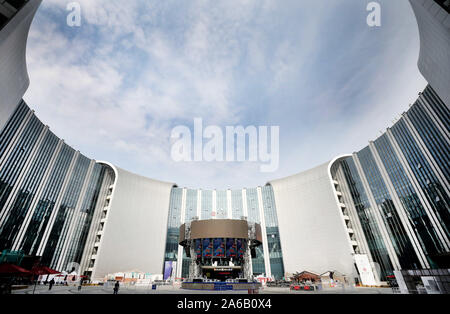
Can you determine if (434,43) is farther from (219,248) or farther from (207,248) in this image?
(207,248)

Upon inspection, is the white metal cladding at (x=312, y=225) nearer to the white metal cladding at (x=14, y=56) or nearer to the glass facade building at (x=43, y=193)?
the glass facade building at (x=43, y=193)

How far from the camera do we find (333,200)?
62.7 metres

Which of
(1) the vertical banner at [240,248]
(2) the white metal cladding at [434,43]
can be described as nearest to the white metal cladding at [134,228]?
(1) the vertical banner at [240,248]

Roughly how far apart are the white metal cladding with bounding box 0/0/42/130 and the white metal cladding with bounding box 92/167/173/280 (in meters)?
47.2

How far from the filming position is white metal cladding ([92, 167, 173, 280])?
61844 millimetres

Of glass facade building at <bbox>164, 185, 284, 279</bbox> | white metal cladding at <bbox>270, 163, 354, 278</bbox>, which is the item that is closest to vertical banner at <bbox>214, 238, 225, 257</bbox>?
glass facade building at <bbox>164, 185, 284, 279</bbox>

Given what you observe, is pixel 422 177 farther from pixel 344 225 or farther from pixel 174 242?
pixel 174 242

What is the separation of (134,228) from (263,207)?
44.8m

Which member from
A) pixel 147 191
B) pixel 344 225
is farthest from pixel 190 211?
pixel 344 225

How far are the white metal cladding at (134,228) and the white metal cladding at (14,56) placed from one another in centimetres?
4721

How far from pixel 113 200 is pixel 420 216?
8142 cm

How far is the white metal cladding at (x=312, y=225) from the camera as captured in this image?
191 feet

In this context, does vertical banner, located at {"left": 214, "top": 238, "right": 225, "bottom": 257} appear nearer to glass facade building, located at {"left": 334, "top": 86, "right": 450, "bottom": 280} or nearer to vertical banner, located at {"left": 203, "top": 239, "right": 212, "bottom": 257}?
vertical banner, located at {"left": 203, "top": 239, "right": 212, "bottom": 257}

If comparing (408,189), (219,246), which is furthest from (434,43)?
(408,189)
